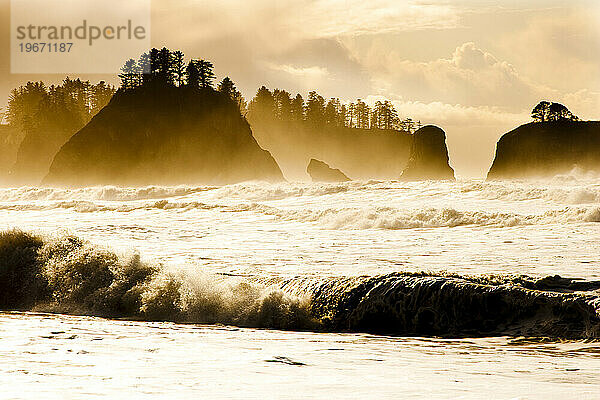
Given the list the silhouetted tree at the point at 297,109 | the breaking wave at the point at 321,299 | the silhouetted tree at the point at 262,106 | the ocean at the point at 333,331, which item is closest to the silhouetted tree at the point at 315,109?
the silhouetted tree at the point at 297,109

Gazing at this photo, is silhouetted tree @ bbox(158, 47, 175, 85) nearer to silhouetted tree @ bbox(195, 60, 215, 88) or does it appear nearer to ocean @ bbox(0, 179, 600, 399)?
silhouetted tree @ bbox(195, 60, 215, 88)

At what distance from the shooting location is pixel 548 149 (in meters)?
63.2

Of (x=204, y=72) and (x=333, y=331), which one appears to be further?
(x=204, y=72)

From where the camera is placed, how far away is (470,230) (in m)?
15.0

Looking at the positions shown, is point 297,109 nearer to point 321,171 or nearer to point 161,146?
point 321,171

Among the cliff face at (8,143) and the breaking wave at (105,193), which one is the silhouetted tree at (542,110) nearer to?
the breaking wave at (105,193)

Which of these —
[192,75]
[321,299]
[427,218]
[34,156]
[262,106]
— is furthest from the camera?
[262,106]

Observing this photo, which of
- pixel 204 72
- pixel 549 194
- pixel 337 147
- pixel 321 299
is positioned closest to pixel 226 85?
pixel 204 72

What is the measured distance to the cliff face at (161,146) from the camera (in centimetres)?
6500

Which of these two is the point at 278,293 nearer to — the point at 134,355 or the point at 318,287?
the point at 318,287

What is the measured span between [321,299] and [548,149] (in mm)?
62363

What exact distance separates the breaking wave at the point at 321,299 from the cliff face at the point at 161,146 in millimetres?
57726

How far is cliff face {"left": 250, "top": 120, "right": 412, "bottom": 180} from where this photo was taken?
332 ft

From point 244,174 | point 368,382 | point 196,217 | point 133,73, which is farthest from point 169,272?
point 133,73
